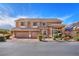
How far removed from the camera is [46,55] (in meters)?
16.3

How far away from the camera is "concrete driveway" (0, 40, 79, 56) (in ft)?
53.3

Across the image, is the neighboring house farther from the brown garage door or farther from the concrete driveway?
the concrete driveway

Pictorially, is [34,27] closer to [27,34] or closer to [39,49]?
[27,34]

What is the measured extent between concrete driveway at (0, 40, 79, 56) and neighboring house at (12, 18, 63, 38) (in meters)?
0.19

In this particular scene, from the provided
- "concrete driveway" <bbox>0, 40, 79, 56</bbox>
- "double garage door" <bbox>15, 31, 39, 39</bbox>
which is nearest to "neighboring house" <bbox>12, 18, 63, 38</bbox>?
"double garage door" <bbox>15, 31, 39, 39</bbox>

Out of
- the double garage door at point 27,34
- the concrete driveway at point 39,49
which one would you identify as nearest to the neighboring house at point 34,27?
the double garage door at point 27,34

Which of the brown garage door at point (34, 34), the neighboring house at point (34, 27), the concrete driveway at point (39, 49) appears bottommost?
the concrete driveway at point (39, 49)

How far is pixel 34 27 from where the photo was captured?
16328mm

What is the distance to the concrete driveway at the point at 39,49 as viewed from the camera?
16.2 meters

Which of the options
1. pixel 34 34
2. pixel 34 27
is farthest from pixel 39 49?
pixel 34 27

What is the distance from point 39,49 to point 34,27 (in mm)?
431

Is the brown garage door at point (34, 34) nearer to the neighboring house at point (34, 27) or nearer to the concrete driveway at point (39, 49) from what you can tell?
the neighboring house at point (34, 27)

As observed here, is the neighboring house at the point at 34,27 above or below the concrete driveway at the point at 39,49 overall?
above

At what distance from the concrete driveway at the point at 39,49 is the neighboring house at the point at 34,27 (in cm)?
19
